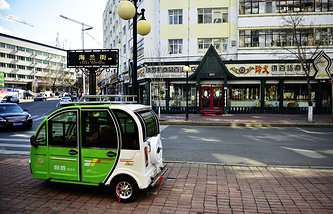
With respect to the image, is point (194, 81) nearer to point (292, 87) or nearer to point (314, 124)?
point (292, 87)

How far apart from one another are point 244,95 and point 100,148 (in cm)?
2117

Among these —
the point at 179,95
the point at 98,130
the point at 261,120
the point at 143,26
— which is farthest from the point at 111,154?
the point at 179,95

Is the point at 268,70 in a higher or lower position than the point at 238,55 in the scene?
lower

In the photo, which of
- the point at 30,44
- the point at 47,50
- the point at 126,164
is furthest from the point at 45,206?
the point at 47,50

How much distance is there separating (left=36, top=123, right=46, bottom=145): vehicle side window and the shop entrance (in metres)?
19.2

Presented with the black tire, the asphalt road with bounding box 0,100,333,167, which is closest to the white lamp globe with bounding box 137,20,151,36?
the asphalt road with bounding box 0,100,333,167

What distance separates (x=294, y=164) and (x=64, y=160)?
20.7 ft

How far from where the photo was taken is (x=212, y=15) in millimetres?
24766

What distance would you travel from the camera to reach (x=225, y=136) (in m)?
12.0

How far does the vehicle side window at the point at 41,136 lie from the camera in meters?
5.12

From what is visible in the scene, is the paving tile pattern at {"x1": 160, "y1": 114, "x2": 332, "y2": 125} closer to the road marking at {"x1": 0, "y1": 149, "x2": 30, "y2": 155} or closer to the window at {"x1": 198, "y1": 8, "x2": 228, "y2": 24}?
the road marking at {"x1": 0, "y1": 149, "x2": 30, "y2": 155}

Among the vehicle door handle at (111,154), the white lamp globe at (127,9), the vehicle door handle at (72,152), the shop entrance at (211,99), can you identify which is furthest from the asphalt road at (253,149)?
the shop entrance at (211,99)

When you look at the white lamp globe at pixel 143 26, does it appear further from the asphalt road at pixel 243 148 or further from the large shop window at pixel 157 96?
the large shop window at pixel 157 96

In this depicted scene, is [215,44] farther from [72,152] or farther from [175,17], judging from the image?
[72,152]
